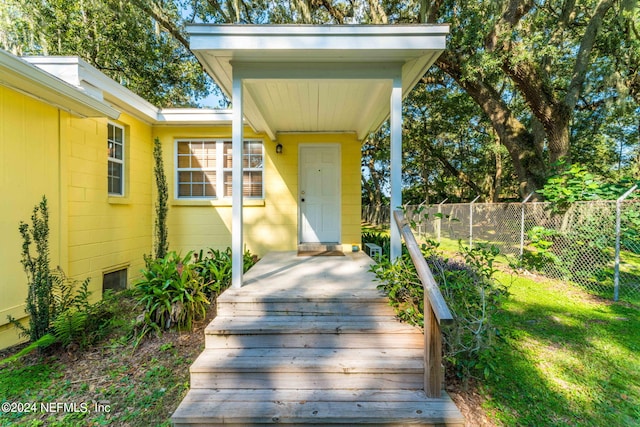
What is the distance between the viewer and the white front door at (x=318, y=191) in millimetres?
5703

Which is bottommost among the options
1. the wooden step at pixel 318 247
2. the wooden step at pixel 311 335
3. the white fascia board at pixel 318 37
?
the wooden step at pixel 311 335

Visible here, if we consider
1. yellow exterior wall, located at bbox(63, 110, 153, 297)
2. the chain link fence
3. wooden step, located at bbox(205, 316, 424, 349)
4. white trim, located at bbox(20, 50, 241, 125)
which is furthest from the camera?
the chain link fence

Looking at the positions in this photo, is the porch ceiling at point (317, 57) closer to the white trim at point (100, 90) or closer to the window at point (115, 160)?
the white trim at point (100, 90)

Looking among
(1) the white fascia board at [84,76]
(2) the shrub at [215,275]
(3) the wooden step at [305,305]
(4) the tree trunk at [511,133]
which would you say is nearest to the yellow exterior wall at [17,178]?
(1) the white fascia board at [84,76]

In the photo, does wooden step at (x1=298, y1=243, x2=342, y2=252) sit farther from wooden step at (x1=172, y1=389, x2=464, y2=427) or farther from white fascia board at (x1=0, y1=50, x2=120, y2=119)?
white fascia board at (x1=0, y1=50, x2=120, y2=119)

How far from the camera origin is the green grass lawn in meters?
2.03

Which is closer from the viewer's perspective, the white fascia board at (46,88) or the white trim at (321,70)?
the white fascia board at (46,88)

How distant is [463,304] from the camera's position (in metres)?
2.41

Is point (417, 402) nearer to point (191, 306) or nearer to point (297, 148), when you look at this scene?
point (191, 306)

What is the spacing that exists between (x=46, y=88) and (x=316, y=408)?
13.8 ft

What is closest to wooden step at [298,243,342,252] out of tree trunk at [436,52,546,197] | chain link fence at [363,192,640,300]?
chain link fence at [363,192,640,300]

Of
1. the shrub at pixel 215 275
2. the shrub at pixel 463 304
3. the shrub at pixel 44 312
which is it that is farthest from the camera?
the shrub at pixel 215 275

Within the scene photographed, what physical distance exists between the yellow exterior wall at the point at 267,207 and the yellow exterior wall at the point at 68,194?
539mm

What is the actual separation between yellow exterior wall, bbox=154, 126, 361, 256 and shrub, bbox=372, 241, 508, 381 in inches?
120
